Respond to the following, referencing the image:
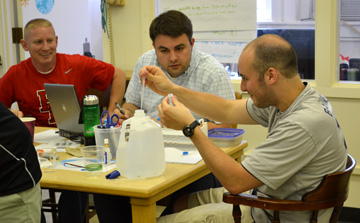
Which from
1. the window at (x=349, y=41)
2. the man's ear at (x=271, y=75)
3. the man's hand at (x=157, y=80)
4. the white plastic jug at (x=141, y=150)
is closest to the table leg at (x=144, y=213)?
the white plastic jug at (x=141, y=150)

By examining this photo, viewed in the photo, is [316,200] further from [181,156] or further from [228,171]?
[181,156]

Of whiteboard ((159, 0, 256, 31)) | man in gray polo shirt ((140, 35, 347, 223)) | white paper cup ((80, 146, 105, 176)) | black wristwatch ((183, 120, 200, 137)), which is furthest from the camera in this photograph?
whiteboard ((159, 0, 256, 31))

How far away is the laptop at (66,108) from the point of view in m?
2.52

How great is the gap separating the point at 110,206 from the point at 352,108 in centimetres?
182

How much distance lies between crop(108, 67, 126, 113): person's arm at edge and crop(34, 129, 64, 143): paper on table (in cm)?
45

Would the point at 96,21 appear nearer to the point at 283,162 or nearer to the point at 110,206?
the point at 110,206

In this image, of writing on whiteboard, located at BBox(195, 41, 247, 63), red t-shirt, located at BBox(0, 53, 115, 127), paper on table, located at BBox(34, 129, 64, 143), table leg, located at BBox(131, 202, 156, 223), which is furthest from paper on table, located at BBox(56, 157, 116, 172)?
writing on whiteboard, located at BBox(195, 41, 247, 63)

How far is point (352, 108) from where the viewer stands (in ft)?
11.1

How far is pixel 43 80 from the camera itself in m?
3.25

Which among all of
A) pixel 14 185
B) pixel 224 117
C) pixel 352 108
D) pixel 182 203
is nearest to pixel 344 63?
pixel 352 108

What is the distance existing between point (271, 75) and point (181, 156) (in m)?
0.60

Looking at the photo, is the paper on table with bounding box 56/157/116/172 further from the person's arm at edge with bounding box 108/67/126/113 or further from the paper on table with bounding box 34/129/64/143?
the person's arm at edge with bounding box 108/67/126/113

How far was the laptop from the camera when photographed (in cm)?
252

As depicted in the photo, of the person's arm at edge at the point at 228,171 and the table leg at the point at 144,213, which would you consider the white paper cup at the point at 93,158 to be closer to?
the table leg at the point at 144,213
